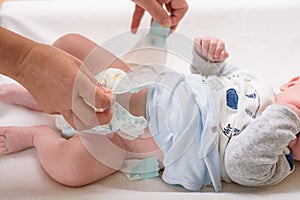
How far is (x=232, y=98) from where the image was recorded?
1059 mm

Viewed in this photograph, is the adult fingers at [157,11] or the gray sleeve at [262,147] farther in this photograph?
the adult fingers at [157,11]

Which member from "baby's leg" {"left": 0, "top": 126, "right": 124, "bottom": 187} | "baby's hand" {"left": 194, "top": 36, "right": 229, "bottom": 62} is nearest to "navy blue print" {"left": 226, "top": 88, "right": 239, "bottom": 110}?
"baby's hand" {"left": 194, "top": 36, "right": 229, "bottom": 62}

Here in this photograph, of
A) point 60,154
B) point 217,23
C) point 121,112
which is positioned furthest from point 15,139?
point 217,23

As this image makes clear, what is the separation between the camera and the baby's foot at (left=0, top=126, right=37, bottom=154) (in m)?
A: 1.05

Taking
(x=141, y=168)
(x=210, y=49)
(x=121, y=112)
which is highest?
(x=210, y=49)

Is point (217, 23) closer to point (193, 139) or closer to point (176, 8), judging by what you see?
point (176, 8)

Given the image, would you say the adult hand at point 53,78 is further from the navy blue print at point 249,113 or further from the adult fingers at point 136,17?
the adult fingers at point 136,17

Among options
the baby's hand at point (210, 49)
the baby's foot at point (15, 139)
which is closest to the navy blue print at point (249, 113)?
the baby's hand at point (210, 49)

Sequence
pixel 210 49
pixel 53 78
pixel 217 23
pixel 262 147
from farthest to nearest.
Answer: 1. pixel 217 23
2. pixel 210 49
3. pixel 262 147
4. pixel 53 78

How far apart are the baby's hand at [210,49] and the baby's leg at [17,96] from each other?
0.42 meters

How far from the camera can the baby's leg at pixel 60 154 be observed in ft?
3.21

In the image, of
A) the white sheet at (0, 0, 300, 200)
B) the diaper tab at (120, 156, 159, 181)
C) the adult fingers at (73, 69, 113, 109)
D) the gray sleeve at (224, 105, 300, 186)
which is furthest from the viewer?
the white sheet at (0, 0, 300, 200)

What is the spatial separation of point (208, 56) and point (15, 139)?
49 cm

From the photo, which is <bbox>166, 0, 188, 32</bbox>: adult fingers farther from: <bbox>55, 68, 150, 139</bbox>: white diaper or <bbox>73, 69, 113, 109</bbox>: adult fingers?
<bbox>73, 69, 113, 109</bbox>: adult fingers
